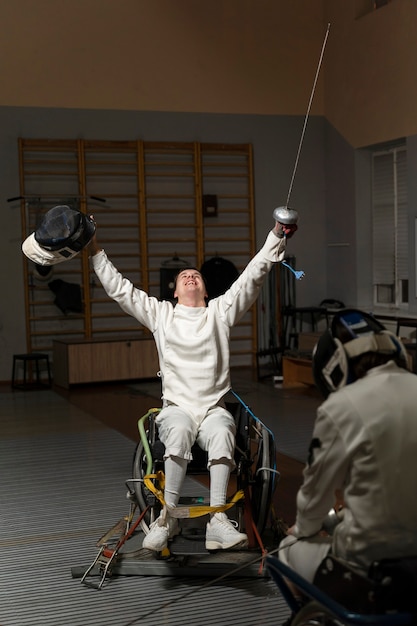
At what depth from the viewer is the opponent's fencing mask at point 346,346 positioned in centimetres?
195

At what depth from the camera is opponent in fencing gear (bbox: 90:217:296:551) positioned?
305cm

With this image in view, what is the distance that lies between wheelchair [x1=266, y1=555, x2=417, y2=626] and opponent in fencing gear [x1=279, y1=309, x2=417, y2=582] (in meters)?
0.06

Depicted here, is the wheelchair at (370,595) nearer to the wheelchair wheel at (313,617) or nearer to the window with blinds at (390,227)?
the wheelchair wheel at (313,617)

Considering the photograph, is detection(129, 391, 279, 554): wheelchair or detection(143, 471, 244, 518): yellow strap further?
detection(129, 391, 279, 554): wheelchair

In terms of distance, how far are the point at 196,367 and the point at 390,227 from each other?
17.6 feet

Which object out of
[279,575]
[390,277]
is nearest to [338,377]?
[279,575]

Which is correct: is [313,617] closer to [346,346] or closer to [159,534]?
[346,346]

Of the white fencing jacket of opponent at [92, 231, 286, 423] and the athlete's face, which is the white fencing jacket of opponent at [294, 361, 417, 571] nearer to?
the white fencing jacket of opponent at [92, 231, 286, 423]

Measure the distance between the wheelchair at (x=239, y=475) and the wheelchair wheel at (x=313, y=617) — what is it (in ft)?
3.59

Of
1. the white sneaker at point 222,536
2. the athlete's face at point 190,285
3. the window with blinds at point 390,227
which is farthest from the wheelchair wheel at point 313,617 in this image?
the window with blinds at point 390,227

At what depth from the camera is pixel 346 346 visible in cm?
197

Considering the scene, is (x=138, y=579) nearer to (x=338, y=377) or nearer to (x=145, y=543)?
(x=145, y=543)

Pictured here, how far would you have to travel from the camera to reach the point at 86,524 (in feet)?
12.1

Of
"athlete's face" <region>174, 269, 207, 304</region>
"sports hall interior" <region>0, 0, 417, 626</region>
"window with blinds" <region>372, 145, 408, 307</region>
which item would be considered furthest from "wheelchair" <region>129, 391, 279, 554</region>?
"window with blinds" <region>372, 145, 408, 307</region>
